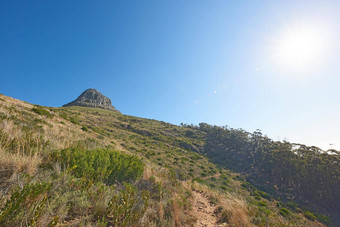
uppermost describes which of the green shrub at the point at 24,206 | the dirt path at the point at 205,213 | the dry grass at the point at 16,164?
the dry grass at the point at 16,164

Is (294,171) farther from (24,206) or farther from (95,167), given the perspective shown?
(24,206)

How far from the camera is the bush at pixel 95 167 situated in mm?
4441

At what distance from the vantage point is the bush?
14.6 ft

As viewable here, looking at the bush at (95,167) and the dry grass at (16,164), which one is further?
the bush at (95,167)

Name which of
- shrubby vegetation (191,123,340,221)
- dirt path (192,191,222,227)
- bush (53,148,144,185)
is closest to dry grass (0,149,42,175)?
bush (53,148,144,185)

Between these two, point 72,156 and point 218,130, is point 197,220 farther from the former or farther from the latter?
point 218,130

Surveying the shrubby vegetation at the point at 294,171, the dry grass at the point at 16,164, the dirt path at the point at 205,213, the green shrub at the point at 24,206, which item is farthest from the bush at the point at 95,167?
the shrubby vegetation at the point at 294,171

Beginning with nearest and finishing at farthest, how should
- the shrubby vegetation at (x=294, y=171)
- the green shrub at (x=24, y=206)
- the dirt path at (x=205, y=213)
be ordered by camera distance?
the green shrub at (x=24, y=206), the dirt path at (x=205, y=213), the shrubby vegetation at (x=294, y=171)

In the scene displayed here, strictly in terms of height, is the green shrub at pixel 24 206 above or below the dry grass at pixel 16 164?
below

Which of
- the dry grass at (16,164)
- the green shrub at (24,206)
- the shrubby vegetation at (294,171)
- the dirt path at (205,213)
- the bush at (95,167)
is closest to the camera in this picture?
the green shrub at (24,206)

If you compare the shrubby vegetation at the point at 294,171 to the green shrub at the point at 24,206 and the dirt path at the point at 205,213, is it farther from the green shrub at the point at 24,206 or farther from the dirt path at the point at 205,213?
the green shrub at the point at 24,206

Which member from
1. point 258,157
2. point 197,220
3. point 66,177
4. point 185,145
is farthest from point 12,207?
point 258,157

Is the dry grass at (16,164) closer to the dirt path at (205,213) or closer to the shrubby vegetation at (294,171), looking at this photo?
the dirt path at (205,213)

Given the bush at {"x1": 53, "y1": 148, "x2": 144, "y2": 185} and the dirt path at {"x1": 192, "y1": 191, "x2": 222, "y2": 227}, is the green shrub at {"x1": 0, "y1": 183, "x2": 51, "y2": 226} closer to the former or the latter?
the bush at {"x1": 53, "y1": 148, "x2": 144, "y2": 185}
